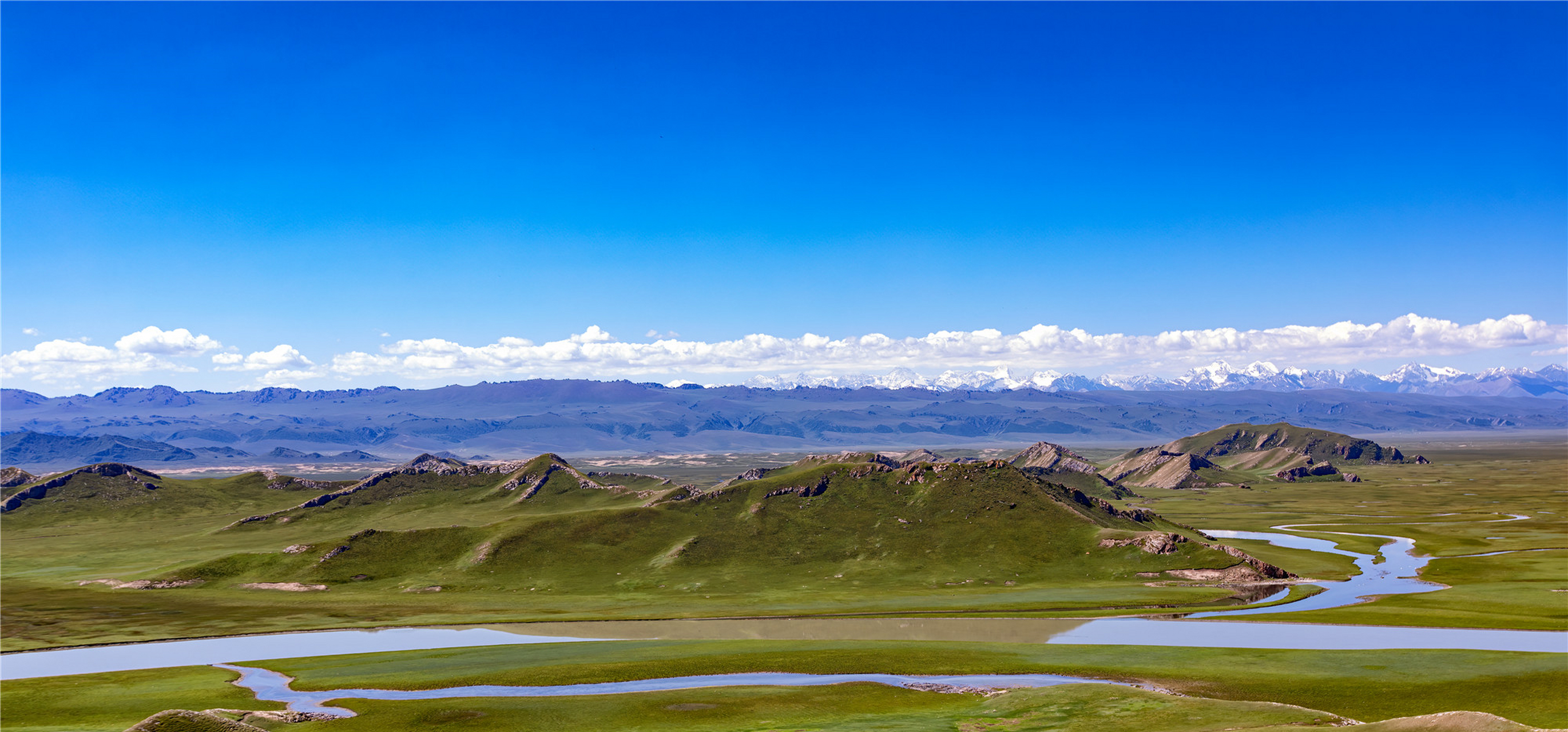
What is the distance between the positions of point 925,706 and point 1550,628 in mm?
77657

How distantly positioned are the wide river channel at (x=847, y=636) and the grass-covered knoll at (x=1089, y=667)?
5.02 metres

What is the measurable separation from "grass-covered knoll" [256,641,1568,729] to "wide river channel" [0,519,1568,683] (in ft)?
16.5

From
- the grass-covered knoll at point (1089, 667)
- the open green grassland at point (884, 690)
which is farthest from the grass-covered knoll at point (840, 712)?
the grass-covered knoll at point (1089, 667)

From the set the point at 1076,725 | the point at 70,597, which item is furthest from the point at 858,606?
the point at 70,597

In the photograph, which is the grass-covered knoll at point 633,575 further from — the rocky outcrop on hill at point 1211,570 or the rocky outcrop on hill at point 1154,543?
the rocky outcrop on hill at point 1211,570

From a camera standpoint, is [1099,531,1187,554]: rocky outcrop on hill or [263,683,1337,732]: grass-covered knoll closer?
[263,683,1337,732]: grass-covered knoll

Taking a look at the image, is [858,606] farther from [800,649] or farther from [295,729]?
[295,729]

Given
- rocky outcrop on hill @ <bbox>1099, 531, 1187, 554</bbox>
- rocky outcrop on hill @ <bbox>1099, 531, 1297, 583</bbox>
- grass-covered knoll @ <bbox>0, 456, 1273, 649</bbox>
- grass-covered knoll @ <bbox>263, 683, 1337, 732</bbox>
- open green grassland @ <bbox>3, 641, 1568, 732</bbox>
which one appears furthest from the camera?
rocky outcrop on hill @ <bbox>1099, 531, 1187, 554</bbox>

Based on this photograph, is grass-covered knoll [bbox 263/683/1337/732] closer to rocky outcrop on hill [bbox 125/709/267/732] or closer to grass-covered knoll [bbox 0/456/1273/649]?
rocky outcrop on hill [bbox 125/709/267/732]

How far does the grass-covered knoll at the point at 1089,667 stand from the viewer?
75875 mm

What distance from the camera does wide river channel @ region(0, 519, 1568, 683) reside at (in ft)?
335

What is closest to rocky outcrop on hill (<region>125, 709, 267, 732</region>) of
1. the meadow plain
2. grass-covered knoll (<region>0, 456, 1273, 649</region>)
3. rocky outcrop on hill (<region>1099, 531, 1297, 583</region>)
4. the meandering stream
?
the meadow plain

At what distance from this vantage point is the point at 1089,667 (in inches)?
3607

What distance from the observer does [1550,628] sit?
4090 inches
